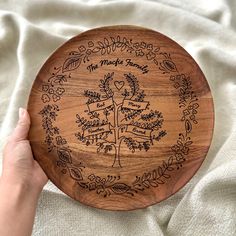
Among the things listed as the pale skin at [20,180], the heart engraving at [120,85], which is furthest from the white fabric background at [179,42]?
the heart engraving at [120,85]

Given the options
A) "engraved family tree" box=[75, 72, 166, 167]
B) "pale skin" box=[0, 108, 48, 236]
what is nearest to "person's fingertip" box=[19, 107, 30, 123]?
"pale skin" box=[0, 108, 48, 236]

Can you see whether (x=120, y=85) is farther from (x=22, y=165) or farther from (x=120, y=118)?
(x=22, y=165)

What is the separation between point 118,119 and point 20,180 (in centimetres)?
23

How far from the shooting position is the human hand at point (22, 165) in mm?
846

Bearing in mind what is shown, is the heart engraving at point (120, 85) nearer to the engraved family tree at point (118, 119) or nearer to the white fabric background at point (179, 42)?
the engraved family tree at point (118, 119)

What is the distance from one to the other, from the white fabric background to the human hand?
0.13 feet

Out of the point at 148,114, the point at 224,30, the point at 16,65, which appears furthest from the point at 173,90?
the point at 16,65

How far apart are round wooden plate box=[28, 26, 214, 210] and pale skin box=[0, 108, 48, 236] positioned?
0.07 feet

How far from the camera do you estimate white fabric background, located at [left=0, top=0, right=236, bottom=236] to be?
0.85m

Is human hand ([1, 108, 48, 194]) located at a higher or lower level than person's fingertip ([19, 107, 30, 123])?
lower

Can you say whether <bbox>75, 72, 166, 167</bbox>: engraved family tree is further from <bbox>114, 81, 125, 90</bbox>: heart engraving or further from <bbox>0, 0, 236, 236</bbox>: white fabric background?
<bbox>0, 0, 236, 236</bbox>: white fabric background

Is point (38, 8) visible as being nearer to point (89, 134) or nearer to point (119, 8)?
point (119, 8)

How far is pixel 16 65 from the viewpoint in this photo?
1.07 m

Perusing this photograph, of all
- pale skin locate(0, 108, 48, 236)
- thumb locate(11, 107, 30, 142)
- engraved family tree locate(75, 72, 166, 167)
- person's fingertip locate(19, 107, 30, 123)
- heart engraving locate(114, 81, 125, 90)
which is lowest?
pale skin locate(0, 108, 48, 236)
